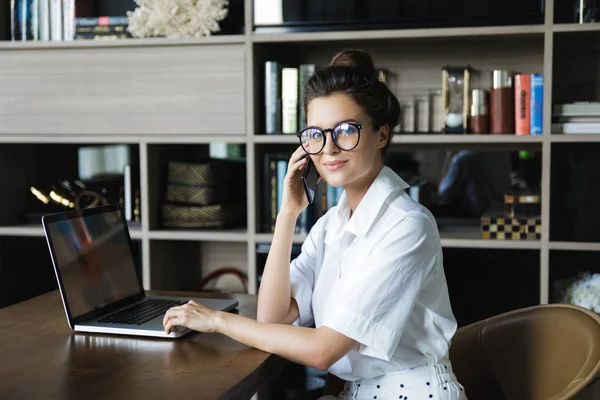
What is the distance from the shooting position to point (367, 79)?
5.24 ft

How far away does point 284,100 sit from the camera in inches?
114

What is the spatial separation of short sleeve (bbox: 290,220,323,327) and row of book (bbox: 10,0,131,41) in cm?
159

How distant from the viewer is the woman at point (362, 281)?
1.42 m

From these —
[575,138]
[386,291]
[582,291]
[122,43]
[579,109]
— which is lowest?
[582,291]

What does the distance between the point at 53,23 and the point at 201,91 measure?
0.73 meters

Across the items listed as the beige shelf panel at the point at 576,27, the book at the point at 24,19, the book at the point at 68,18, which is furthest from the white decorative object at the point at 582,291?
the book at the point at 24,19

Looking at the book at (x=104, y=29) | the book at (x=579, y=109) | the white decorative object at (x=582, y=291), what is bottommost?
the white decorative object at (x=582, y=291)

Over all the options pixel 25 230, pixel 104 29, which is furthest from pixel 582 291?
pixel 25 230

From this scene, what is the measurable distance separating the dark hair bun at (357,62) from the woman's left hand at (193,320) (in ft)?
1.98

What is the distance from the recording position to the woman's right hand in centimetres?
178

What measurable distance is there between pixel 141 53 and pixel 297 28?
628mm

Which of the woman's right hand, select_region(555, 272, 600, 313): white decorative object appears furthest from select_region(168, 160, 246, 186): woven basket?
select_region(555, 272, 600, 313): white decorative object

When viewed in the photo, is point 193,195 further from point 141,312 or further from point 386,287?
point 386,287

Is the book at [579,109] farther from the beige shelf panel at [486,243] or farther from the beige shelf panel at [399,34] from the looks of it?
the beige shelf panel at [486,243]
